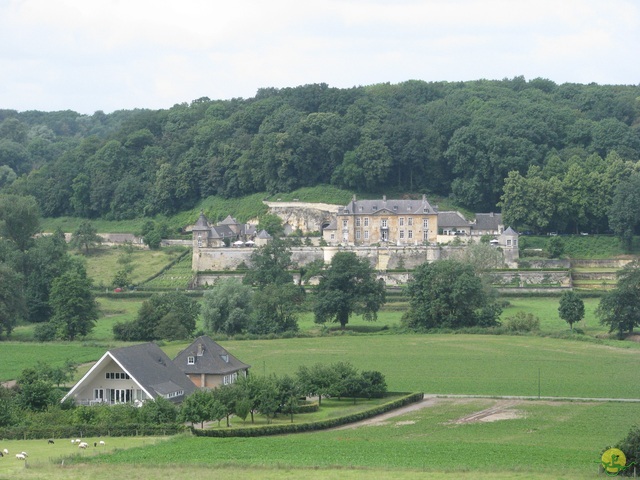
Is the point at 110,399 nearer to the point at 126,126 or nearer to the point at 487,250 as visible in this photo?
the point at 487,250

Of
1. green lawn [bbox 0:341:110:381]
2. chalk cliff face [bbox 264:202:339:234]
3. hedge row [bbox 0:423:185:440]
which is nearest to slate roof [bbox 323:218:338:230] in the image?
chalk cliff face [bbox 264:202:339:234]

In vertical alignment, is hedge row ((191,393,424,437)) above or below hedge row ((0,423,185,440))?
below

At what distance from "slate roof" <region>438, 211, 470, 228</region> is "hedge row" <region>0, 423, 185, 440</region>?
6461cm

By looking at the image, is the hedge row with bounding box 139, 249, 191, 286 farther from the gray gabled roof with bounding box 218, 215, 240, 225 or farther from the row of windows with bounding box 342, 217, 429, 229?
the row of windows with bounding box 342, 217, 429, 229

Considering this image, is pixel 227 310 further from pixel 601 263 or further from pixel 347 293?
pixel 601 263

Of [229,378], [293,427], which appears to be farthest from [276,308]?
[293,427]

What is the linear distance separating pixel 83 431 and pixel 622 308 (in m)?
38.0

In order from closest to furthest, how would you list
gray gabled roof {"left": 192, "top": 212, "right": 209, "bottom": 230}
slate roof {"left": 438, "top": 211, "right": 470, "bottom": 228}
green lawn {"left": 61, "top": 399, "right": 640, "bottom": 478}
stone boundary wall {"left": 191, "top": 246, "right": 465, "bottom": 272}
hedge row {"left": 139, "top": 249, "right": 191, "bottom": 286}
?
1. green lawn {"left": 61, "top": 399, "right": 640, "bottom": 478}
2. hedge row {"left": 139, "top": 249, "right": 191, "bottom": 286}
3. stone boundary wall {"left": 191, "top": 246, "right": 465, "bottom": 272}
4. gray gabled roof {"left": 192, "top": 212, "right": 209, "bottom": 230}
5. slate roof {"left": 438, "top": 211, "right": 470, "bottom": 228}

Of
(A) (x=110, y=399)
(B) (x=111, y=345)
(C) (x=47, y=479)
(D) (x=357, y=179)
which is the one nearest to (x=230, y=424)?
(A) (x=110, y=399)

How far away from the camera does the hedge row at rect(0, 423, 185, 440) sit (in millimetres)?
45250

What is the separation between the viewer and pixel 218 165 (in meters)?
123

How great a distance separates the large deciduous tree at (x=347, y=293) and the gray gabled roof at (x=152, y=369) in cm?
2658

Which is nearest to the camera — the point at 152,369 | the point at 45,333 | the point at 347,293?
the point at 152,369

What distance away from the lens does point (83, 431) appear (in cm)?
4547
